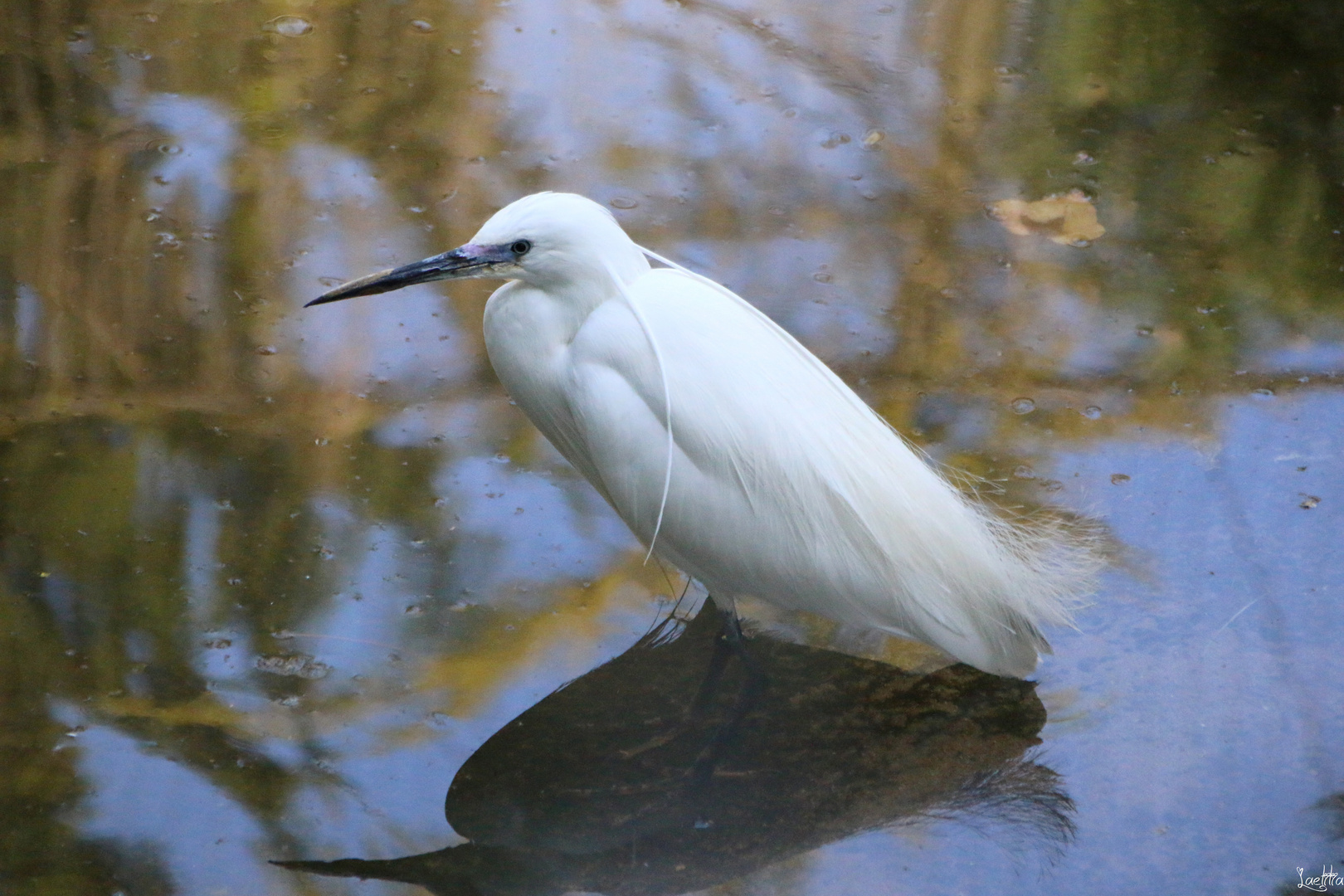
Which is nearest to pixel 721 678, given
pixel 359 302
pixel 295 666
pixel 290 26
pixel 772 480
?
pixel 772 480

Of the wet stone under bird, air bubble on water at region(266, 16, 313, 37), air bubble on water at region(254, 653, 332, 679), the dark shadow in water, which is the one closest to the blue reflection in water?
the wet stone under bird

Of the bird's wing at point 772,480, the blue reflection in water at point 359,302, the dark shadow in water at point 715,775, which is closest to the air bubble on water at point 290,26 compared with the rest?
the blue reflection in water at point 359,302

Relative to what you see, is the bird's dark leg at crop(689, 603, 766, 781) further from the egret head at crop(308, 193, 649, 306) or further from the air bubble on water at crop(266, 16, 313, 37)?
the air bubble on water at crop(266, 16, 313, 37)

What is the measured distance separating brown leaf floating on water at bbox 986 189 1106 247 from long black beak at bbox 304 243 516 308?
5.62 ft

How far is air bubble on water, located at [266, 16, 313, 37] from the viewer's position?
3.61m

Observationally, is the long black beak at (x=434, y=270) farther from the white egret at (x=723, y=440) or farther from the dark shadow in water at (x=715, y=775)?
the dark shadow in water at (x=715, y=775)

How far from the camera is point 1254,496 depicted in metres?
2.50

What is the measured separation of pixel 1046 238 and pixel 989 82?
754 mm

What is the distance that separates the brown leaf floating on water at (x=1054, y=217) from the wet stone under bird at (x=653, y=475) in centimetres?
2

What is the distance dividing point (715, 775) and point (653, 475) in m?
0.52

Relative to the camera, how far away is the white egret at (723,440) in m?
1.91

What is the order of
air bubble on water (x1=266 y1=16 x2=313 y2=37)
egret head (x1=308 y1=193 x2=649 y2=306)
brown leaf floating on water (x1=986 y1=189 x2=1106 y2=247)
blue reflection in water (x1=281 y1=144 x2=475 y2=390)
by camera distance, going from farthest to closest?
air bubble on water (x1=266 y1=16 x2=313 y2=37)
brown leaf floating on water (x1=986 y1=189 x2=1106 y2=247)
blue reflection in water (x1=281 y1=144 x2=475 y2=390)
egret head (x1=308 y1=193 x2=649 y2=306)

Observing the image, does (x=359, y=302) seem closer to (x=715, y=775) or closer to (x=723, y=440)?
(x=723, y=440)

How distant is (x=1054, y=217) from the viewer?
3182 mm
